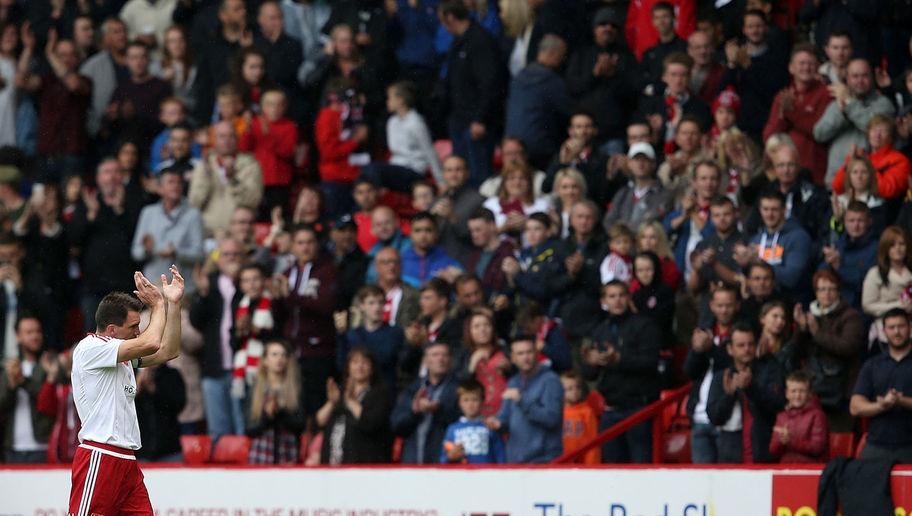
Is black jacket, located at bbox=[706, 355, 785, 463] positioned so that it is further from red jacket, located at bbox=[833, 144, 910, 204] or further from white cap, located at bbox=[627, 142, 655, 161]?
white cap, located at bbox=[627, 142, 655, 161]

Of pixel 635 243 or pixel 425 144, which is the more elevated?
pixel 425 144

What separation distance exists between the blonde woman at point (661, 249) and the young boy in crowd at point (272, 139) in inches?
185

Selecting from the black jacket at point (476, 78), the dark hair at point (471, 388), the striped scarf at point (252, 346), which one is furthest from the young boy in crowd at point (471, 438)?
the black jacket at point (476, 78)

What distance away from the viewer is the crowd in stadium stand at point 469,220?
14.2 meters

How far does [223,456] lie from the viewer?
15.6 metres

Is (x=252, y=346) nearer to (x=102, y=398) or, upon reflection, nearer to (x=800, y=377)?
(x=800, y=377)

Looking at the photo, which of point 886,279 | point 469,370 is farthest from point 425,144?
point 886,279

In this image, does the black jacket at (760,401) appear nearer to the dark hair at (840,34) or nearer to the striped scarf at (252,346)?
the dark hair at (840,34)

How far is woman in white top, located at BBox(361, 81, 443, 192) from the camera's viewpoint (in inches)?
715

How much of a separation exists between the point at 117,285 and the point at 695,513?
24.4 ft

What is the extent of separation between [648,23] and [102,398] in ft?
29.4

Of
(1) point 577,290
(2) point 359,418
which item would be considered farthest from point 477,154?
(2) point 359,418

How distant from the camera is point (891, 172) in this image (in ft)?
48.1

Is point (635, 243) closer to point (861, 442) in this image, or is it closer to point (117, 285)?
point (861, 442)
